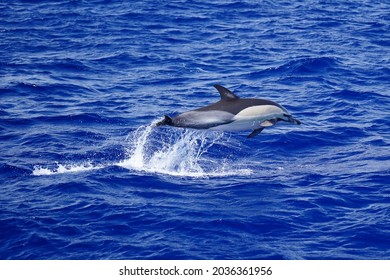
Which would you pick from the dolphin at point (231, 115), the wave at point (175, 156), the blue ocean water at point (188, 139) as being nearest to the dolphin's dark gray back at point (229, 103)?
the dolphin at point (231, 115)

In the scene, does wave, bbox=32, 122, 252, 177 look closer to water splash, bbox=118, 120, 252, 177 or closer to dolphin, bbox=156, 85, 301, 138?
water splash, bbox=118, 120, 252, 177

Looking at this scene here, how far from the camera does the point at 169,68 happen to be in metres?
26.9

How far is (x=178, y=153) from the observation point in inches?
741

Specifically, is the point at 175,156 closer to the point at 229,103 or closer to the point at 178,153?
the point at 178,153

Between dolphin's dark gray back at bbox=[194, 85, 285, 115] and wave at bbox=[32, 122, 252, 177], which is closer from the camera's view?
dolphin's dark gray back at bbox=[194, 85, 285, 115]

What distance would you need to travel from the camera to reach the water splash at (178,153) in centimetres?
1794

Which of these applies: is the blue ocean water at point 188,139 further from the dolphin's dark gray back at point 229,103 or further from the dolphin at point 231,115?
the dolphin's dark gray back at point 229,103

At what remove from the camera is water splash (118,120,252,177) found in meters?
17.9

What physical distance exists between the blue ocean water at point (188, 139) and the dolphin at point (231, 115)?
1638mm

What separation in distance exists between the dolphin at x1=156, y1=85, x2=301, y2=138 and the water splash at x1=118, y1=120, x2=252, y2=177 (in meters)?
2.14

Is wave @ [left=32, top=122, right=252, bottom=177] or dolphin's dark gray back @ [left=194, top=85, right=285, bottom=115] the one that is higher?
dolphin's dark gray back @ [left=194, top=85, right=285, bottom=115]

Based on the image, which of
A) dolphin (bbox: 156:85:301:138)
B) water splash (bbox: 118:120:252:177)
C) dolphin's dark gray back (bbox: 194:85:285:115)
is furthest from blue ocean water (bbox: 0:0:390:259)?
dolphin's dark gray back (bbox: 194:85:285:115)

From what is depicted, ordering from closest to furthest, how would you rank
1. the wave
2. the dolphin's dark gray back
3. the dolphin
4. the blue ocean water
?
the blue ocean water, the dolphin, the dolphin's dark gray back, the wave

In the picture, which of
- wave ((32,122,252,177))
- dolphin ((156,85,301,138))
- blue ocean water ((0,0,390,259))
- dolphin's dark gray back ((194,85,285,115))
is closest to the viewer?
blue ocean water ((0,0,390,259))
